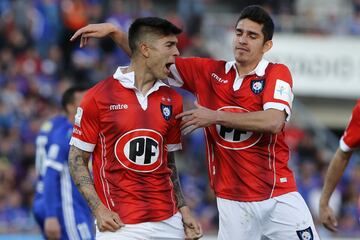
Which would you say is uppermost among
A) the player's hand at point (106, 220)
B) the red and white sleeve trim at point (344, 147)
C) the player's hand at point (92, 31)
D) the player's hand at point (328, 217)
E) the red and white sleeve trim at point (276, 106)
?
the player's hand at point (92, 31)

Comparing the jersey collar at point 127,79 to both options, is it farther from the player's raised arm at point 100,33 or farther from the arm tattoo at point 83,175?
the arm tattoo at point 83,175

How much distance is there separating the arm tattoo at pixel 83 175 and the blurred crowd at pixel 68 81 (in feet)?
26.7

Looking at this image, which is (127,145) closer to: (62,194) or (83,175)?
(83,175)

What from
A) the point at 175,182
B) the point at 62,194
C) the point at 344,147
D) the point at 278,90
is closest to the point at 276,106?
the point at 278,90

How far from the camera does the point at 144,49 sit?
7.61m

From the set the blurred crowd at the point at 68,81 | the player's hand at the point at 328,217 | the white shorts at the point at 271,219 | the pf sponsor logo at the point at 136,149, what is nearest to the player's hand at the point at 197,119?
the pf sponsor logo at the point at 136,149

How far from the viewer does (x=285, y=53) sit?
21.2 meters

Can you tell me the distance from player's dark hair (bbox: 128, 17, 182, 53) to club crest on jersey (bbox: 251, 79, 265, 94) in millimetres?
758

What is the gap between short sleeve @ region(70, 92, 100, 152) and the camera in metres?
7.44

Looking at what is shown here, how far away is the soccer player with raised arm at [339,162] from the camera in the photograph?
8367mm

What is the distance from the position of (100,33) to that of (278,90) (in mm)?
1407

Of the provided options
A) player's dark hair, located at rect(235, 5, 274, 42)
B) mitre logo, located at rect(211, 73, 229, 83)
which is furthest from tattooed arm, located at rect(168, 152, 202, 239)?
player's dark hair, located at rect(235, 5, 274, 42)

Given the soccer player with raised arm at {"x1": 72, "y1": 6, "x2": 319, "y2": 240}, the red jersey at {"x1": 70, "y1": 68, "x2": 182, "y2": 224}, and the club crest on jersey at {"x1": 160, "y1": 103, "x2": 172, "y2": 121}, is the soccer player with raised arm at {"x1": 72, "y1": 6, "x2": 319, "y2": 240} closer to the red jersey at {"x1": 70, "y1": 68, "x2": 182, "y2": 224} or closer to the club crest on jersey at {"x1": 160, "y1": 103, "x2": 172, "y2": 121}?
the club crest on jersey at {"x1": 160, "y1": 103, "x2": 172, "y2": 121}

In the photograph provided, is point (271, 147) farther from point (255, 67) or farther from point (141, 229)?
point (141, 229)
